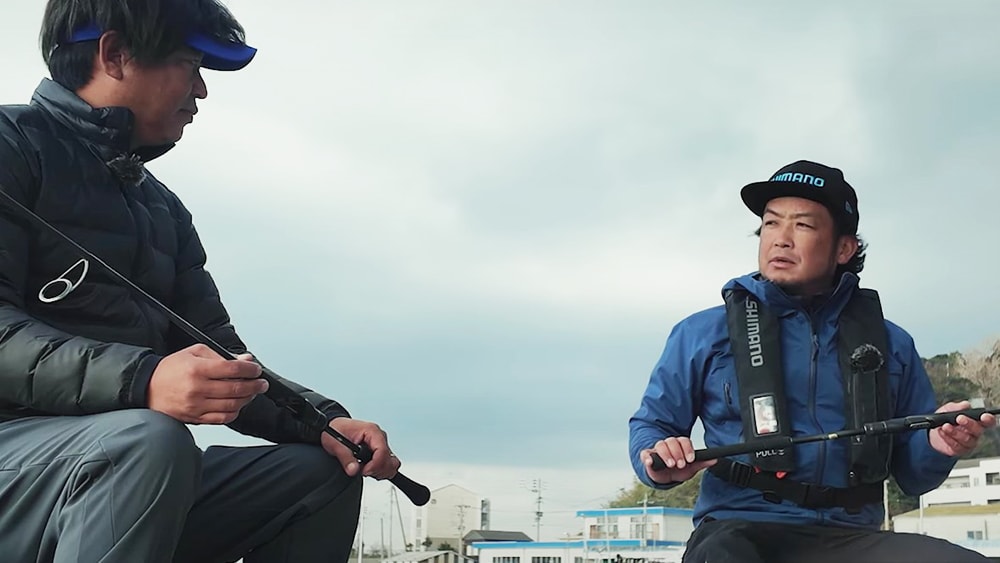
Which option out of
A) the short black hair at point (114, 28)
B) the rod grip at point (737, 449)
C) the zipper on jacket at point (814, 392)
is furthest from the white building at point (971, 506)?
the short black hair at point (114, 28)

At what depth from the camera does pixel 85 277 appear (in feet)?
6.57

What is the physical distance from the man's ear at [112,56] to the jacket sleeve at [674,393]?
179 cm

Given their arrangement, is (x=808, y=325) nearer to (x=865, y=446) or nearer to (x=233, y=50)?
(x=865, y=446)

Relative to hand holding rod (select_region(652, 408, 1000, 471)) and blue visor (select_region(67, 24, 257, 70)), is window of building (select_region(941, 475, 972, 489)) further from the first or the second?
blue visor (select_region(67, 24, 257, 70))

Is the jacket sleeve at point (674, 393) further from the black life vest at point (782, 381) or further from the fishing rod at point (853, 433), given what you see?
the fishing rod at point (853, 433)

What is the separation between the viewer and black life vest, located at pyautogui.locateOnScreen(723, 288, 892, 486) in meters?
2.94

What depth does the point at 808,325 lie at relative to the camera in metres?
3.21

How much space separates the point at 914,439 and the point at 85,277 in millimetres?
2487

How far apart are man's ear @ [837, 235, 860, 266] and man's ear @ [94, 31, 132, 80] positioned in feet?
7.94

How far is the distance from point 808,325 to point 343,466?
5.58ft

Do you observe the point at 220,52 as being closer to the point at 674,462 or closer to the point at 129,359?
the point at 129,359

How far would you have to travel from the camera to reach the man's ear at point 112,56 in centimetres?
226

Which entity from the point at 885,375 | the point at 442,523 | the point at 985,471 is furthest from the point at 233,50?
the point at 442,523

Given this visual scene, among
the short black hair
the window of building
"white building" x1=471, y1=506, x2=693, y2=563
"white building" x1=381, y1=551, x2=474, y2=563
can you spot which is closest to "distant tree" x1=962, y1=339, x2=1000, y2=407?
the short black hair
